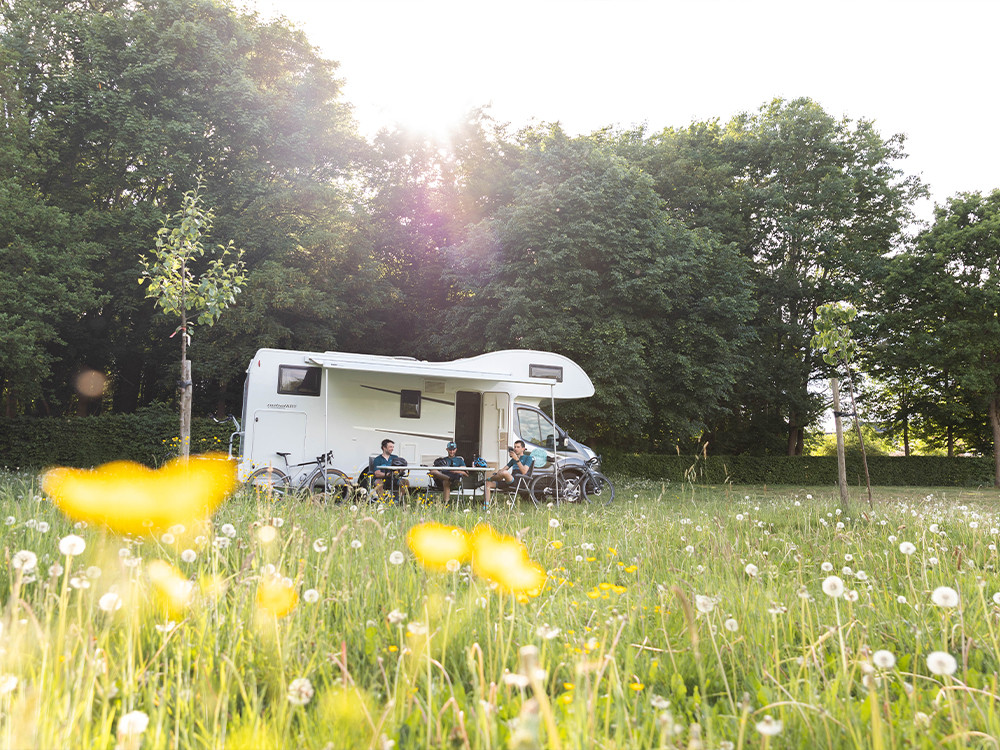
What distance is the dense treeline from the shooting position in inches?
723

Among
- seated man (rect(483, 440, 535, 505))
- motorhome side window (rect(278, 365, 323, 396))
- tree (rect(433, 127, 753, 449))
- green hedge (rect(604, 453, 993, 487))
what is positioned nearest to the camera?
seated man (rect(483, 440, 535, 505))

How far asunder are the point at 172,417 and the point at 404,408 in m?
8.86

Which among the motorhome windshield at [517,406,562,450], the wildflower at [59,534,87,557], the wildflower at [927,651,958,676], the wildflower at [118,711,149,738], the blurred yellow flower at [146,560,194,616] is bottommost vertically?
the blurred yellow flower at [146,560,194,616]

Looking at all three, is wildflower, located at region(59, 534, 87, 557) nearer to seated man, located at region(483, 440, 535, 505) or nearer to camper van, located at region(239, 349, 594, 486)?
camper van, located at region(239, 349, 594, 486)

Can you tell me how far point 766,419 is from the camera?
2677 cm

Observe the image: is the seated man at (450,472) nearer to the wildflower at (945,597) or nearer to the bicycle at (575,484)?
the bicycle at (575,484)

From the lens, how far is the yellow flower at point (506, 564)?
3299 mm

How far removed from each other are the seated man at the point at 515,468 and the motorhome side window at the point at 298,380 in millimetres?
3569

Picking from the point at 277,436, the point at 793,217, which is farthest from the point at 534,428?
the point at 793,217

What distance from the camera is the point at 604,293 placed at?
747 inches

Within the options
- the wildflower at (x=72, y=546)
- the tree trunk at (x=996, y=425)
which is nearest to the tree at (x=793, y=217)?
the tree trunk at (x=996, y=425)

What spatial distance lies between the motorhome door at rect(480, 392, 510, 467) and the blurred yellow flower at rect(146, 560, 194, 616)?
10759 millimetres

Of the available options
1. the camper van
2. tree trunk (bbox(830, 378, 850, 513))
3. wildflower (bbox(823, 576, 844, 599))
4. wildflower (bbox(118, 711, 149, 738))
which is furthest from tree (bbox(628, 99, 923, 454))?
wildflower (bbox(118, 711, 149, 738))

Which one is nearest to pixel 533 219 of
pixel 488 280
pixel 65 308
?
pixel 488 280
